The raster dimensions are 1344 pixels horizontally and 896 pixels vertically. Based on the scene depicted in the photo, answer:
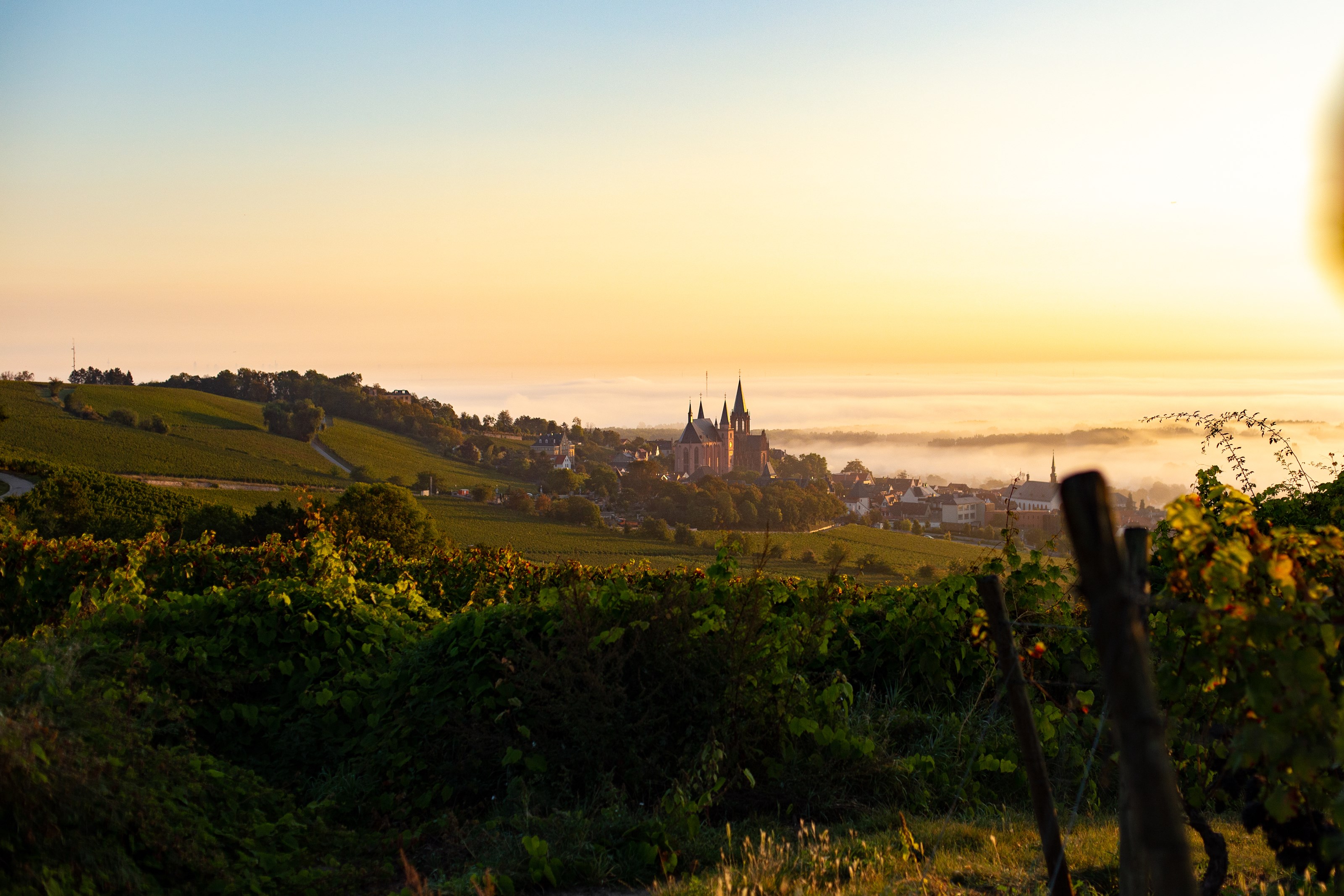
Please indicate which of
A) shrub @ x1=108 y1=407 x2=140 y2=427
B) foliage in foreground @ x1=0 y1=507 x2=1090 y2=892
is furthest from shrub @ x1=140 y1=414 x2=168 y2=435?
foliage in foreground @ x1=0 y1=507 x2=1090 y2=892

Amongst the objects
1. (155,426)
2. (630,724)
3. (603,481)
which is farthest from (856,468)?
(630,724)

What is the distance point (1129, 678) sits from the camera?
194cm

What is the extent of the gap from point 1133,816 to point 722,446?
133972 mm

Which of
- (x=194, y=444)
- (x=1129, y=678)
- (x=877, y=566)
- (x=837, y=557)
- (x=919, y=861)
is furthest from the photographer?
(x=194, y=444)

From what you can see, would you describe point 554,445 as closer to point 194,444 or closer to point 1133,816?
point 194,444

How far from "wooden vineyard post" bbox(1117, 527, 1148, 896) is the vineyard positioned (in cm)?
14

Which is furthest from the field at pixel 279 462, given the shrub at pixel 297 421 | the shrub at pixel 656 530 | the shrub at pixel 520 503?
the shrub at pixel 520 503

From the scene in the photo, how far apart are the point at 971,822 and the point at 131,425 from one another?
74948 mm

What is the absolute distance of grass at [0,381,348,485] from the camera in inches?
2242

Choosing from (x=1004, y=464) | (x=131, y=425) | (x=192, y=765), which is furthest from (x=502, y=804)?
(x=131, y=425)

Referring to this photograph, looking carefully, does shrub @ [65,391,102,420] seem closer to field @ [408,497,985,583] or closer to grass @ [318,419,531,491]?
grass @ [318,419,531,491]

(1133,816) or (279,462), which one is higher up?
(1133,816)

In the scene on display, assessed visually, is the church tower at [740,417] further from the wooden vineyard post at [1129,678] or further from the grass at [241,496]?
the wooden vineyard post at [1129,678]

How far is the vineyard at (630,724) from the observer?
2.69 m
